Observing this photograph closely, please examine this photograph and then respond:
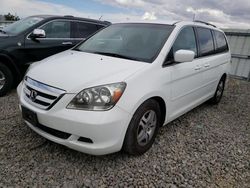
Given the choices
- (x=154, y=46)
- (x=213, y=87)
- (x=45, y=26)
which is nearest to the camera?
(x=154, y=46)

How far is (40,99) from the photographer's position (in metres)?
2.47

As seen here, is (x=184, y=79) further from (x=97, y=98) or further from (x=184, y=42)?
(x=97, y=98)

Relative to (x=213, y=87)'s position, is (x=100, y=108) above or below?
above

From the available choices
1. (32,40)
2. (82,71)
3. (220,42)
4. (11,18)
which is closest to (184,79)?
(82,71)

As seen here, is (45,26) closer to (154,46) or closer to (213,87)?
(154,46)

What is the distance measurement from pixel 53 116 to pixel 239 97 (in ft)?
17.5

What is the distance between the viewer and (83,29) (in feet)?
18.8

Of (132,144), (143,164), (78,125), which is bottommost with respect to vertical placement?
(143,164)

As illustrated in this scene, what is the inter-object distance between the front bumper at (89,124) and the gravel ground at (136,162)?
327 mm

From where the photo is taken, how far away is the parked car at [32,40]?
4500mm

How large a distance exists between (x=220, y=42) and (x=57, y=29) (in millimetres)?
3528

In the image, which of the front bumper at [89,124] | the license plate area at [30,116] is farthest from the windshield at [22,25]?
the front bumper at [89,124]

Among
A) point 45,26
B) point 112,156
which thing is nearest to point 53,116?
point 112,156

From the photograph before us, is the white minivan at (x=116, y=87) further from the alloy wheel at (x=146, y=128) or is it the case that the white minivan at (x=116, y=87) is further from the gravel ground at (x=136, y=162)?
the gravel ground at (x=136, y=162)
